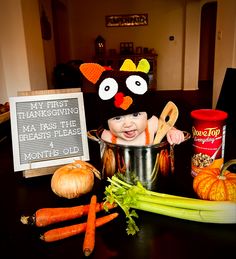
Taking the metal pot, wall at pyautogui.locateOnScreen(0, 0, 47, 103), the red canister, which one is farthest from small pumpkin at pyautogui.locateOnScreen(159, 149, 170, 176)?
wall at pyautogui.locateOnScreen(0, 0, 47, 103)

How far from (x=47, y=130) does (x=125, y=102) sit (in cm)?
31

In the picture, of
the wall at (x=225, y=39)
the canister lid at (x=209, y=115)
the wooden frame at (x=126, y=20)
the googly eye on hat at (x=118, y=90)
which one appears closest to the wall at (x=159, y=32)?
the wooden frame at (x=126, y=20)

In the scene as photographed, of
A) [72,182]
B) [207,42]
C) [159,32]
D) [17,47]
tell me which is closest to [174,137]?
[72,182]

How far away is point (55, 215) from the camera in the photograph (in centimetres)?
61

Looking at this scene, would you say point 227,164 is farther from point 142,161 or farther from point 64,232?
point 64,232

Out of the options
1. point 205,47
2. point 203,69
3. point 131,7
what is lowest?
point 203,69

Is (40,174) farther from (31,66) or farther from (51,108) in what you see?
(31,66)

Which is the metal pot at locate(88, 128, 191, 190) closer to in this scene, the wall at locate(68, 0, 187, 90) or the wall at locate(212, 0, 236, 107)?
the wall at locate(212, 0, 236, 107)

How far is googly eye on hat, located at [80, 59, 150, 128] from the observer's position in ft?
2.38

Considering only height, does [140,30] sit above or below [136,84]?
above

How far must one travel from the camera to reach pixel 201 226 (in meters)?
0.59

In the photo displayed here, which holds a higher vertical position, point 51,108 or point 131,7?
point 131,7

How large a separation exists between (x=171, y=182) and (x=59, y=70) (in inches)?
181

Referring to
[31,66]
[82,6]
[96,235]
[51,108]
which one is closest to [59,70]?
[31,66]
